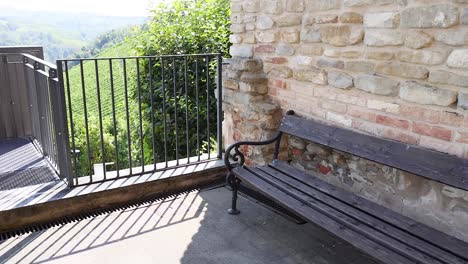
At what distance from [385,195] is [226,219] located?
117 cm

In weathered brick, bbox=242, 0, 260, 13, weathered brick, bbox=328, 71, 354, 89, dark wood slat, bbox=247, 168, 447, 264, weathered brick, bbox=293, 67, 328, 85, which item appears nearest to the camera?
dark wood slat, bbox=247, 168, 447, 264

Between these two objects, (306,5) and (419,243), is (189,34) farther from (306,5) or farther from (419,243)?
(419,243)

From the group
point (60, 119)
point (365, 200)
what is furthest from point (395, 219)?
point (60, 119)

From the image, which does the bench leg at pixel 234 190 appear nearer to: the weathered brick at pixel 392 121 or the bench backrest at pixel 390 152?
the bench backrest at pixel 390 152

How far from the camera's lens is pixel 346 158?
292cm

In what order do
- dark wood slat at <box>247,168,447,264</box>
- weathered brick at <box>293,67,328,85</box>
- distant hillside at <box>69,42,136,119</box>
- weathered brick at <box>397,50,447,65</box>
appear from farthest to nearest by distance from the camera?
1. distant hillside at <box>69,42,136,119</box>
2. weathered brick at <box>293,67,328,85</box>
3. weathered brick at <box>397,50,447,65</box>
4. dark wood slat at <box>247,168,447,264</box>

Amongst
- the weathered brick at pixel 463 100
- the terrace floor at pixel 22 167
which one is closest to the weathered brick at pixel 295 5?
the weathered brick at pixel 463 100

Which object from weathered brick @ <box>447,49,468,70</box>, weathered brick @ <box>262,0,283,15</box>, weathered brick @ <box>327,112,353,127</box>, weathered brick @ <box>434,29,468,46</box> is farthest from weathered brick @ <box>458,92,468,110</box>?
weathered brick @ <box>262,0,283,15</box>

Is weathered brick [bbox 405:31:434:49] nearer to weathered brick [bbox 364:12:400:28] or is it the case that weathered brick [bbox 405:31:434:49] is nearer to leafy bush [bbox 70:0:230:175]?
weathered brick [bbox 364:12:400:28]

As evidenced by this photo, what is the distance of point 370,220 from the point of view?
2.29 m

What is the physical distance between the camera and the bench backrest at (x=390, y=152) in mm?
2090

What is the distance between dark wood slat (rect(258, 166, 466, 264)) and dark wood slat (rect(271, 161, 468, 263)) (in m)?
0.02

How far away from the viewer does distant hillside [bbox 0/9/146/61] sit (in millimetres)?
49062

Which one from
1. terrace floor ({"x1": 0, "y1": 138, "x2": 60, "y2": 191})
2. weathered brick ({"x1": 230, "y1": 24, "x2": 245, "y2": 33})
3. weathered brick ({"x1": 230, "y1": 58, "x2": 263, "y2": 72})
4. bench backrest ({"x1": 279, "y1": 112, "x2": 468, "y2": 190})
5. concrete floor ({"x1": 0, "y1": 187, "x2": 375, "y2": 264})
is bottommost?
concrete floor ({"x1": 0, "y1": 187, "x2": 375, "y2": 264})
